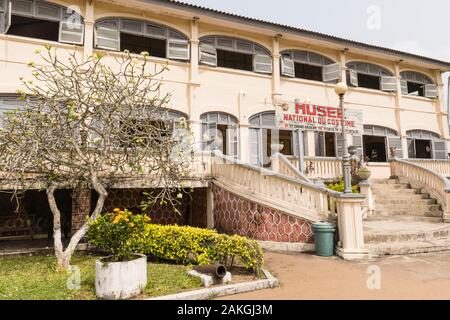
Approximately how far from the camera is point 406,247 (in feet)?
24.9

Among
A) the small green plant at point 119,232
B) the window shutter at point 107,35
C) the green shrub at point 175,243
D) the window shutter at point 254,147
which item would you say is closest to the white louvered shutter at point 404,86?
the window shutter at point 254,147

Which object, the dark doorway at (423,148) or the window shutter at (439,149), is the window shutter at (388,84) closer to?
the dark doorway at (423,148)

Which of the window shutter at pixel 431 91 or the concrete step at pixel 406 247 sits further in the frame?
the window shutter at pixel 431 91

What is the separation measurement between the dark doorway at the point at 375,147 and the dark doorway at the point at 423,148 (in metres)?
2.57

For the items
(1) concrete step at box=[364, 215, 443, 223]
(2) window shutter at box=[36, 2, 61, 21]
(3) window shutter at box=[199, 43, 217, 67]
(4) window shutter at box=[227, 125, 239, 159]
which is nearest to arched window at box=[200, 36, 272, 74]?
(3) window shutter at box=[199, 43, 217, 67]

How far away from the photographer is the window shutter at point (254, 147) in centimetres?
1368

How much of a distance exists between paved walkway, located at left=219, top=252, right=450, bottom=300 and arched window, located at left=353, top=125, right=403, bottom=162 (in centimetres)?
959

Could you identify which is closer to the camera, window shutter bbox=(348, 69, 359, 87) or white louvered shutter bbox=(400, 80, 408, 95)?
window shutter bbox=(348, 69, 359, 87)

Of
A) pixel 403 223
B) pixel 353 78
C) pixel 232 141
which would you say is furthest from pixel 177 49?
pixel 403 223

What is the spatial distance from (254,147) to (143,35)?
6614 mm

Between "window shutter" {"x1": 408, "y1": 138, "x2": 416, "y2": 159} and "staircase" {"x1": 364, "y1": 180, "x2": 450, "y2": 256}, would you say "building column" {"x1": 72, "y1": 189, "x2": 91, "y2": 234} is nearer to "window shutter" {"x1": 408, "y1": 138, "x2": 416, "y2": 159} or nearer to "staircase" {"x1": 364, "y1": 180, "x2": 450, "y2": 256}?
"staircase" {"x1": 364, "y1": 180, "x2": 450, "y2": 256}

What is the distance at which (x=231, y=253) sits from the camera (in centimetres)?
601

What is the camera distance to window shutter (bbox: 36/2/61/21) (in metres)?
11.1
